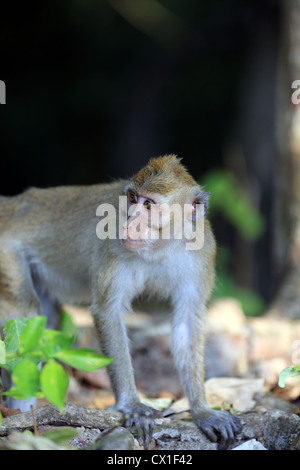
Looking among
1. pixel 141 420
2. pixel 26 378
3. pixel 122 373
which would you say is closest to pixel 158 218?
pixel 122 373

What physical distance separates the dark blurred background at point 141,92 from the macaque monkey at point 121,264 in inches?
198

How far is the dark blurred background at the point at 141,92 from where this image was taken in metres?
10.3

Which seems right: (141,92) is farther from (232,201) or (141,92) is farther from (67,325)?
(67,325)

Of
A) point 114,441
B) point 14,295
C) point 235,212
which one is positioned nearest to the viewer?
point 114,441

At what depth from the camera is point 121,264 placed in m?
4.07

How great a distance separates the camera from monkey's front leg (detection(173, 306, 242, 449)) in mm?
3703

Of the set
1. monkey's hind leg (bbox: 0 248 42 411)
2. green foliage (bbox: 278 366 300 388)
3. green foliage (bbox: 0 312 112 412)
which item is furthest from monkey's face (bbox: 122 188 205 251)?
green foliage (bbox: 0 312 112 412)

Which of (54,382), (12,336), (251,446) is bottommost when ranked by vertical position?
(251,446)

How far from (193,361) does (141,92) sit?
330 inches

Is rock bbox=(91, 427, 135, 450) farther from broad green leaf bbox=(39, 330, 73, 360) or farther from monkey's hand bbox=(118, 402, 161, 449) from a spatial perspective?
broad green leaf bbox=(39, 330, 73, 360)

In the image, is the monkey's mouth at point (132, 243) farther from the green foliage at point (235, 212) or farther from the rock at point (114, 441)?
the green foliage at point (235, 212)

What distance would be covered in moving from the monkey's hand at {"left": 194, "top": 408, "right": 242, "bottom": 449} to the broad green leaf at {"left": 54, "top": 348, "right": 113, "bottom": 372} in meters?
1.20

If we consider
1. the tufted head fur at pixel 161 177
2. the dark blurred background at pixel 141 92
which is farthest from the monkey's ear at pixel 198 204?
the dark blurred background at pixel 141 92

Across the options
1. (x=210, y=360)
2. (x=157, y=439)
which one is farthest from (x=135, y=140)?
(x=157, y=439)
